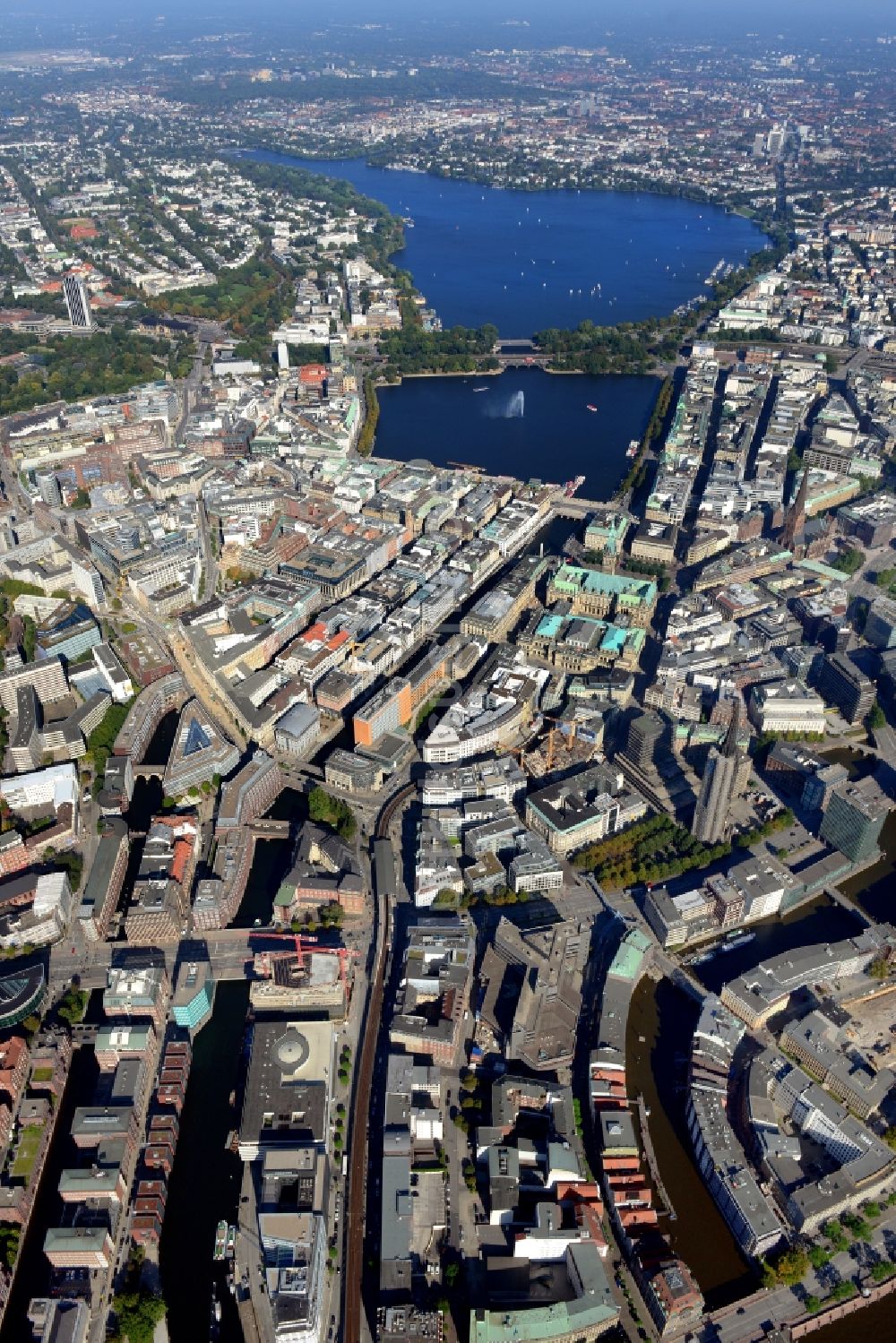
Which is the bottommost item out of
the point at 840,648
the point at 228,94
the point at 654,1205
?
the point at 654,1205

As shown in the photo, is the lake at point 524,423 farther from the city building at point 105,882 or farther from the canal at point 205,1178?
the canal at point 205,1178

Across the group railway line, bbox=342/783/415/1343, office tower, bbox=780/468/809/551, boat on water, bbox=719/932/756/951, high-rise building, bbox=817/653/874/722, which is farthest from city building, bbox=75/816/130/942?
office tower, bbox=780/468/809/551

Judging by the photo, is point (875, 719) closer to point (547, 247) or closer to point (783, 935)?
point (783, 935)

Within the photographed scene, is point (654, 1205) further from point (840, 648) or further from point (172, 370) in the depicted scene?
point (172, 370)

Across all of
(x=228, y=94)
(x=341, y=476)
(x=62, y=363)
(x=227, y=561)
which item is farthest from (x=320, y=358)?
(x=228, y=94)

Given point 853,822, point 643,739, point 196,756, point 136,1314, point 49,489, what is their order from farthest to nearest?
point 49,489
point 643,739
point 196,756
point 853,822
point 136,1314

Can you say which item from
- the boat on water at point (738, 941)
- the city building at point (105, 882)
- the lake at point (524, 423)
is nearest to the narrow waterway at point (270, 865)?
the city building at point (105, 882)

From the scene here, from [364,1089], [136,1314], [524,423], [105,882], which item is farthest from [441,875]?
[524,423]
